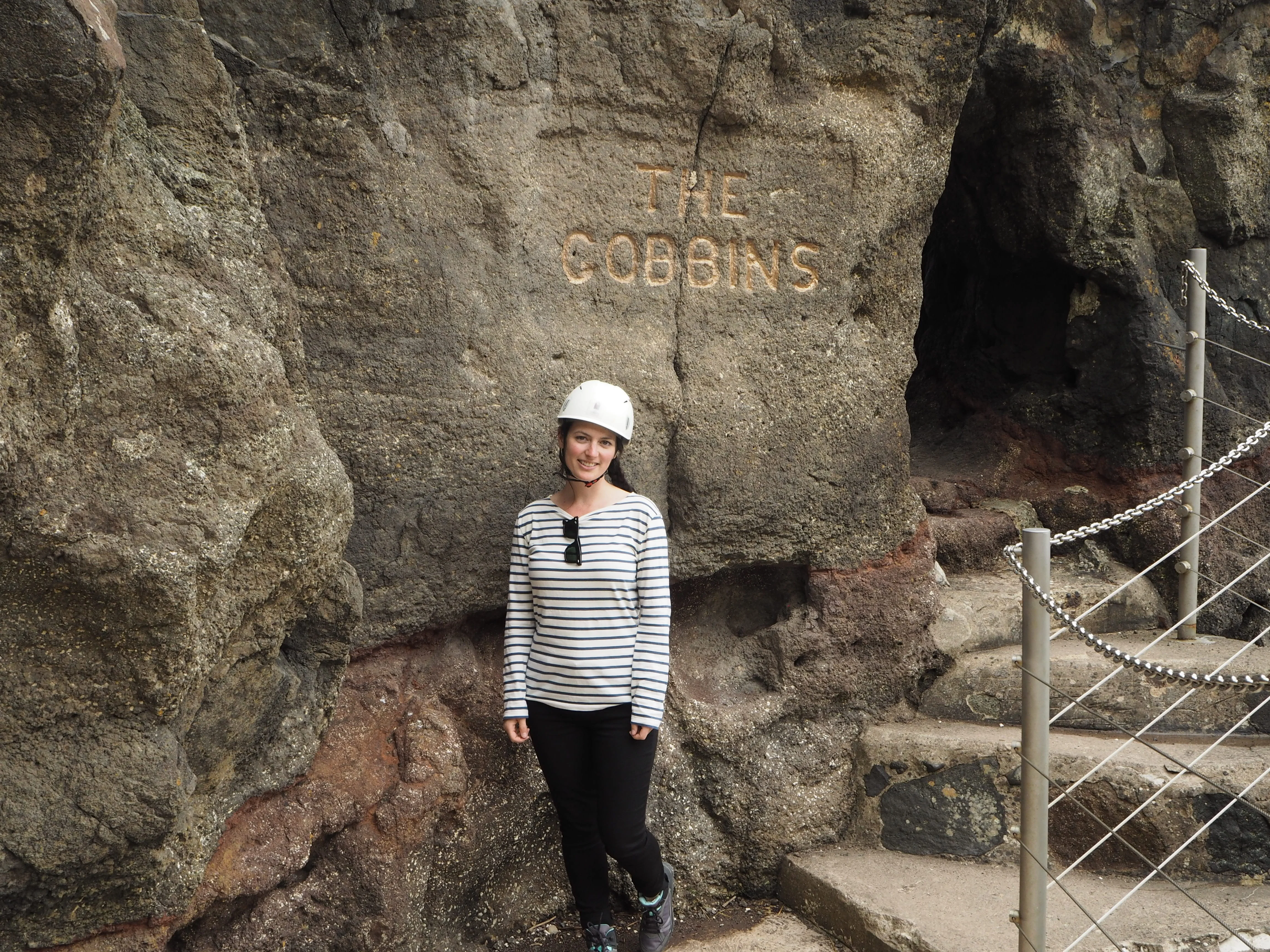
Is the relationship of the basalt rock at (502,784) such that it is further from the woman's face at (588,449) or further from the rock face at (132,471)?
the woman's face at (588,449)

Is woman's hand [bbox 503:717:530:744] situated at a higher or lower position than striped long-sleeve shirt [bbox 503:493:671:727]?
lower

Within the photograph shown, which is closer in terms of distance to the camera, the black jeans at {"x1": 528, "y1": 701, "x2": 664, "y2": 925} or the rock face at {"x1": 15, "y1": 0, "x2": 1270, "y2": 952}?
the rock face at {"x1": 15, "y1": 0, "x2": 1270, "y2": 952}

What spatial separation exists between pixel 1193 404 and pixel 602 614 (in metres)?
A: 2.36

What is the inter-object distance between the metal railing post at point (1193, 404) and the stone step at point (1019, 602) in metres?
0.28

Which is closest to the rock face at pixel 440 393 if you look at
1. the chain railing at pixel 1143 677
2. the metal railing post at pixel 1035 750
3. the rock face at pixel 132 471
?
the rock face at pixel 132 471

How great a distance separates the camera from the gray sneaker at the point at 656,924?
3.10 meters

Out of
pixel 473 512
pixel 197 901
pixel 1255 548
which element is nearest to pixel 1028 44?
pixel 1255 548

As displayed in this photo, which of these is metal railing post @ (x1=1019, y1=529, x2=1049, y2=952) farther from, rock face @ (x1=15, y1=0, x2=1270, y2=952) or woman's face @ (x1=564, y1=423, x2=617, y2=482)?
rock face @ (x1=15, y1=0, x2=1270, y2=952)

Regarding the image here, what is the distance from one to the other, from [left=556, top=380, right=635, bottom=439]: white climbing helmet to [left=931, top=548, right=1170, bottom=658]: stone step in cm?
162

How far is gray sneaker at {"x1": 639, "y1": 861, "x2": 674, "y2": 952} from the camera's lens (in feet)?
10.2

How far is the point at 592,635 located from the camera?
283cm

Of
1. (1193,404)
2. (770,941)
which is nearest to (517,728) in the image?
(770,941)

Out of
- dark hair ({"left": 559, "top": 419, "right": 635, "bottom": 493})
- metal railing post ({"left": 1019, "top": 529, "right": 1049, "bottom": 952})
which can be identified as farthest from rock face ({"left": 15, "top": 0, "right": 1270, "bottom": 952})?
metal railing post ({"left": 1019, "top": 529, "right": 1049, "bottom": 952})

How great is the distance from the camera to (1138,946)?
2.85 meters
